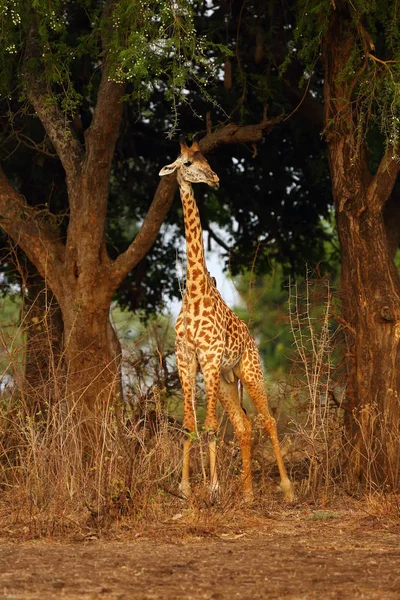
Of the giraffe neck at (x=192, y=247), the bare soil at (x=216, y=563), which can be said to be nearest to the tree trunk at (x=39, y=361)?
the giraffe neck at (x=192, y=247)

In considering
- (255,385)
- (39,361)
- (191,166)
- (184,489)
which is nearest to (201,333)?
(255,385)

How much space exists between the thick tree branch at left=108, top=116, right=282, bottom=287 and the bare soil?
350 centimetres

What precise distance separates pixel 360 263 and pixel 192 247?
6.19 feet

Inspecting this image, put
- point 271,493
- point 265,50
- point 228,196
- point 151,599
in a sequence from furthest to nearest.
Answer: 1. point 228,196
2. point 265,50
3. point 271,493
4. point 151,599

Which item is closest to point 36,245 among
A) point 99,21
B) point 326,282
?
point 99,21

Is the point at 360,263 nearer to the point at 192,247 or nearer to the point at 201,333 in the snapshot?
the point at 192,247

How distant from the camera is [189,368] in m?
9.34

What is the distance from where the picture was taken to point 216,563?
6.71 meters

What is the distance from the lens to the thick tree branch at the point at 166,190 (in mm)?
10758

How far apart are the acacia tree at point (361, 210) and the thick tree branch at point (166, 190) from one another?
72 cm

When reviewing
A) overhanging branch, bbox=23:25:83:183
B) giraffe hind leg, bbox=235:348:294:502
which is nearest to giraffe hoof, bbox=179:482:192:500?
giraffe hind leg, bbox=235:348:294:502

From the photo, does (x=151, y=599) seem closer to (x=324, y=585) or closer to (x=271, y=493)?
(x=324, y=585)

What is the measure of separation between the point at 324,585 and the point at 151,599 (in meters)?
1.03

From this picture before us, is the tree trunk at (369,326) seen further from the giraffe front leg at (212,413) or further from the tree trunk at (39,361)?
the tree trunk at (39,361)
